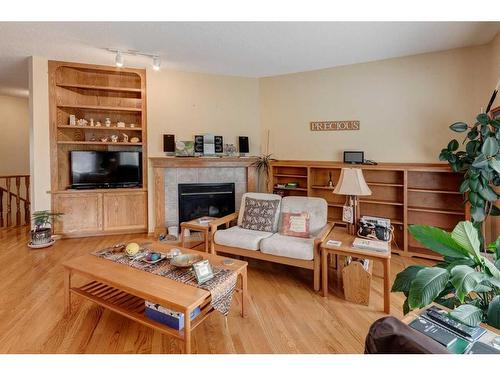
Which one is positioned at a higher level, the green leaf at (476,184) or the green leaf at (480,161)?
the green leaf at (480,161)

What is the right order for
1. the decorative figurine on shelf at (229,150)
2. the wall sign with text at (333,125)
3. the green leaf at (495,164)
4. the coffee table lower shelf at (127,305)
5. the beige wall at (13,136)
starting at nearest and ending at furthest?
the coffee table lower shelf at (127,305) → the green leaf at (495,164) → the wall sign with text at (333,125) → the decorative figurine on shelf at (229,150) → the beige wall at (13,136)

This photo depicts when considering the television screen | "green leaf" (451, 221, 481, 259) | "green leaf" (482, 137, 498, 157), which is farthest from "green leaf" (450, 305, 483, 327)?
the television screen

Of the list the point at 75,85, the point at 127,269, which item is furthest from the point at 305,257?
the point at 75,85

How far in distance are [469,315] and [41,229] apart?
15.6 ft

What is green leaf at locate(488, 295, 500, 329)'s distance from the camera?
47.1 inches

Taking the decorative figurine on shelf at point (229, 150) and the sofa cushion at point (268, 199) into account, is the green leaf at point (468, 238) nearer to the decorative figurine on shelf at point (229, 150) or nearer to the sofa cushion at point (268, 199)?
the sofa cushion at point (268, 199)

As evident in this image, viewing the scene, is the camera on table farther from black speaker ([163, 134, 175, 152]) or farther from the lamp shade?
black speaker ([163, 134, 175, 152])

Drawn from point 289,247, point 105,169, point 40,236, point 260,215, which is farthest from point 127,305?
point 105,169

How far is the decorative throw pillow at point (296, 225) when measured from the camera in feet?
10.5

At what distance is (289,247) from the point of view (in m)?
2.86

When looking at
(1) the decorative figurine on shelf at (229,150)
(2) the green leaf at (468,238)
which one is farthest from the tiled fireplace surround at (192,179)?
(2) the green leaf at (468,238)

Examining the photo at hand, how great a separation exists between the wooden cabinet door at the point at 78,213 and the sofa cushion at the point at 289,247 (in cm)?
297

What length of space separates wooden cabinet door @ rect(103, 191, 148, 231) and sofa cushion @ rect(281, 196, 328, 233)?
8.21 feet
